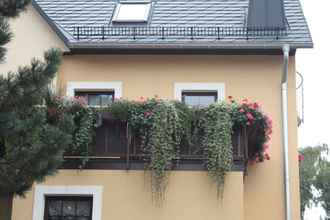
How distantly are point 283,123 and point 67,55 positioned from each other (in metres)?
4.77

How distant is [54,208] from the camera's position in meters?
12.2

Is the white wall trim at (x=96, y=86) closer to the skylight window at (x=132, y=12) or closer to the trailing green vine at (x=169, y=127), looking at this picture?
the skylight window at (x=132, y=12)

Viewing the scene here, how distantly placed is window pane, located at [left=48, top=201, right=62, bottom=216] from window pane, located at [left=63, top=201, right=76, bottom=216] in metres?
0.09

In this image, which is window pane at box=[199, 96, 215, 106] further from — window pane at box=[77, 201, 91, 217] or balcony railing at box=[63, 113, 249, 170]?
window pane at box=[77, 201, 91, 217]

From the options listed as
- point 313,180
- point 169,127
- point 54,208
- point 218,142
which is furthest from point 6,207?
point 313,180

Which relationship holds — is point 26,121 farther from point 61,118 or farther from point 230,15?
point 230,15

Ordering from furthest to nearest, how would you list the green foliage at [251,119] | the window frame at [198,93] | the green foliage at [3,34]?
the window frame at [198,93] < the green foliage at [251,119] < the green foliage at [3,34]

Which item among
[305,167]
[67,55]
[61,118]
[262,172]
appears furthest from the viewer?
[305,167]

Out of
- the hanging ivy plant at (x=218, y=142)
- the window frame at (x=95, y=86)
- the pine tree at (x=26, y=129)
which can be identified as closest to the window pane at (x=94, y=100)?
the window frame at (x=95, y=86)

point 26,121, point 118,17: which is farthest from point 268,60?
point 26,121

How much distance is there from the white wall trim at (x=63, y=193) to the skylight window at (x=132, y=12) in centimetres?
463

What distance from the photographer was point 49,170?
10109mm

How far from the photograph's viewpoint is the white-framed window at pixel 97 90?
14.1m

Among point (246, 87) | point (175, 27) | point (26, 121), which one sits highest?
point (175, 27)
